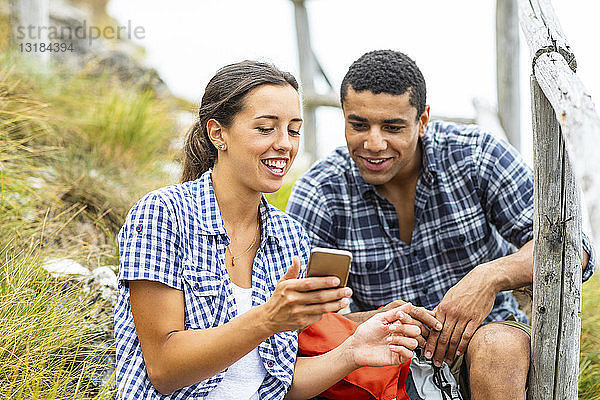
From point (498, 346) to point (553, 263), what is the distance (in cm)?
33

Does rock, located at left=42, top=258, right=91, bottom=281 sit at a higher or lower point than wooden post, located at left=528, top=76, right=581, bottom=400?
lower

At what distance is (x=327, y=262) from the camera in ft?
5.60

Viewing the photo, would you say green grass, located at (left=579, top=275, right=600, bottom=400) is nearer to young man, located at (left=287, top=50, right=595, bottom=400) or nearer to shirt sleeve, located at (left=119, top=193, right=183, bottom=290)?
young man, located at (left=287, top=50, right=595, bottom=400)

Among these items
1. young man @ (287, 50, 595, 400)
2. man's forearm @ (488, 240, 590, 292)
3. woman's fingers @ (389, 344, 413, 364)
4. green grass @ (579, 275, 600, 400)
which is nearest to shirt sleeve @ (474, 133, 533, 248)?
young man @ (287, 50, 595, 400)

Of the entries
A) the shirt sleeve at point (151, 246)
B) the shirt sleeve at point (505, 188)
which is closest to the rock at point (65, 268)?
the shirt sleeve at point (151, 246)

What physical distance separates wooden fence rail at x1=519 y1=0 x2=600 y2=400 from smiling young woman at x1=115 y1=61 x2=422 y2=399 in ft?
1.48

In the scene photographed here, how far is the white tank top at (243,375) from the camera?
2.13 meters

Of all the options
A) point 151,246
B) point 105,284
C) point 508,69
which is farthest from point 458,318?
point 508,69

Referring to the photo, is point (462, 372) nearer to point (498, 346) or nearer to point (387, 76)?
point (498, 346)

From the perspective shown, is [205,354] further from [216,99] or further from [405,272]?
[405,272]

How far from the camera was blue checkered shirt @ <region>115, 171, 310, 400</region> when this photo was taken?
1.99 meters

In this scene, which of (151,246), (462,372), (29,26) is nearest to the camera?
(151,246)

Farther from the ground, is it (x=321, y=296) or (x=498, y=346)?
(x=321, y=296)

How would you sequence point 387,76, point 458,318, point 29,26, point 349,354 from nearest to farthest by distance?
1. point 349,354
2. point 458,318
3. point 387,76
4. point 29,26
